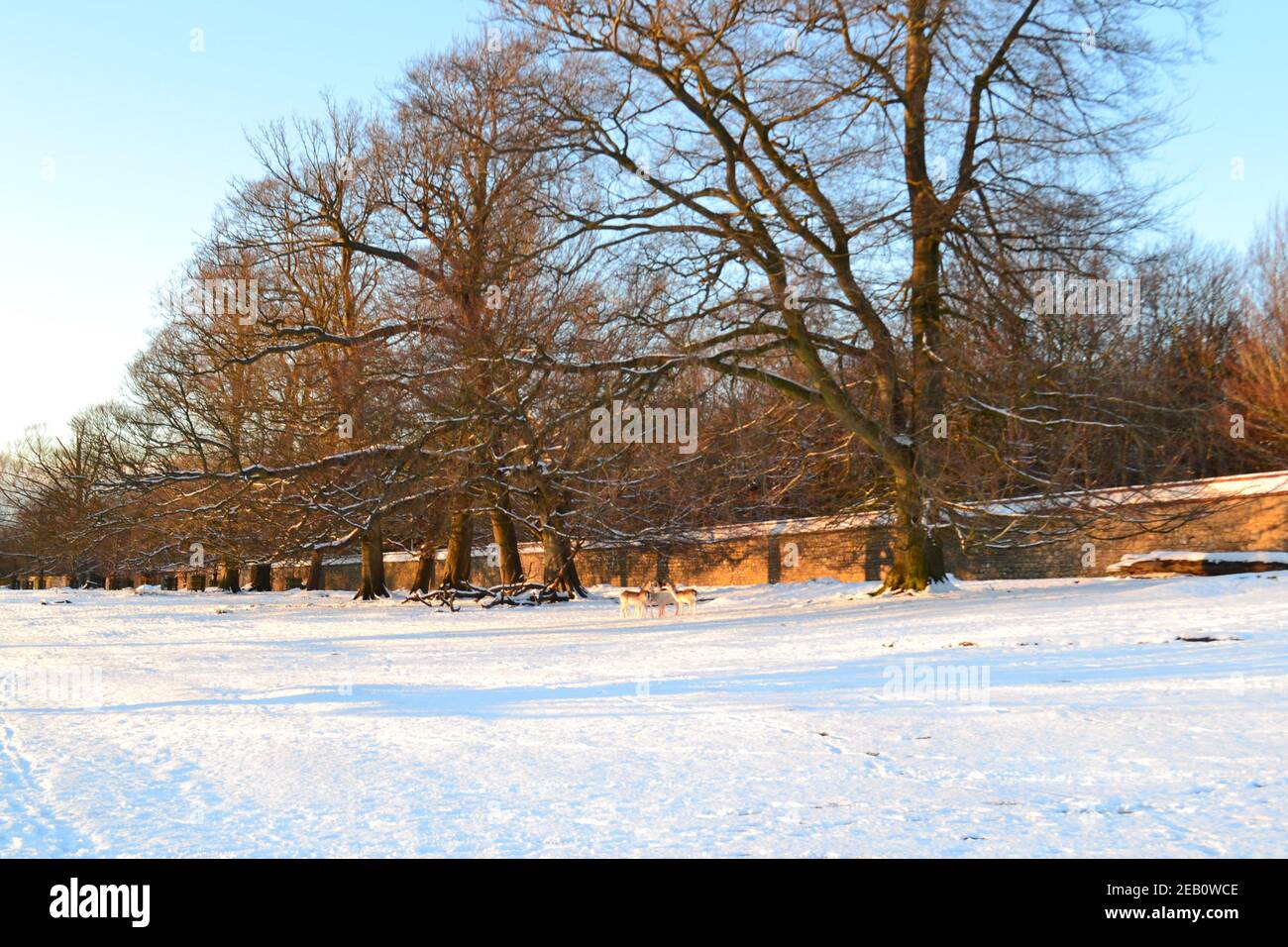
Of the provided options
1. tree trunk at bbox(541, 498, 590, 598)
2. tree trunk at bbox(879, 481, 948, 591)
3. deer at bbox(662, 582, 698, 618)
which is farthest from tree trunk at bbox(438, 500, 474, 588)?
tree trunk at bbox(879, 481, 948, 591)

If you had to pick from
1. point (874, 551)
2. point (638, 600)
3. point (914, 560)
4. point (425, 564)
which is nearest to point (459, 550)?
point (425, 564)

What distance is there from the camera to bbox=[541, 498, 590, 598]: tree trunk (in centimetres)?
2895

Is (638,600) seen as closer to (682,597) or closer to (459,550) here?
(682,597)

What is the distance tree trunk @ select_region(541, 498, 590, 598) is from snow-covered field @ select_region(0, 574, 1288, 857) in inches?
495

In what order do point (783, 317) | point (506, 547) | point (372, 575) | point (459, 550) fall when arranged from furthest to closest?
point (372, 575) < point (459, 550) < point (506, 547) < point (783, 317)

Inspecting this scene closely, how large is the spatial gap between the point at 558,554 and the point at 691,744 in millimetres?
22669

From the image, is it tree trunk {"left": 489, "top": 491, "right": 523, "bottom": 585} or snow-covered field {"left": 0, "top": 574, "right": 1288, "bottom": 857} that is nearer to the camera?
snow-covered field {"left": 0, "top": 574, "right": 1288, "bottom": 857}

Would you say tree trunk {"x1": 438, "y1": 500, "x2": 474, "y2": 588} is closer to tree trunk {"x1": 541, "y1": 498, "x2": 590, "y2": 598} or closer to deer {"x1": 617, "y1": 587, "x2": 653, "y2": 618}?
tree trunk {"x1": 541, "y1": 498, "x2": 590, "y2": 598}

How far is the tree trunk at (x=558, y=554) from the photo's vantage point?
1140 inches

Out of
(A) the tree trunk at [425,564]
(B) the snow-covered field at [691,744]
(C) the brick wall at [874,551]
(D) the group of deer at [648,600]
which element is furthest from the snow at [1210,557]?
(A) the tree trunk at [425,564]

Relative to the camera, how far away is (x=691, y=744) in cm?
769

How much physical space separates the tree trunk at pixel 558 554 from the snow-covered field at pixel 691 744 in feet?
41.2
